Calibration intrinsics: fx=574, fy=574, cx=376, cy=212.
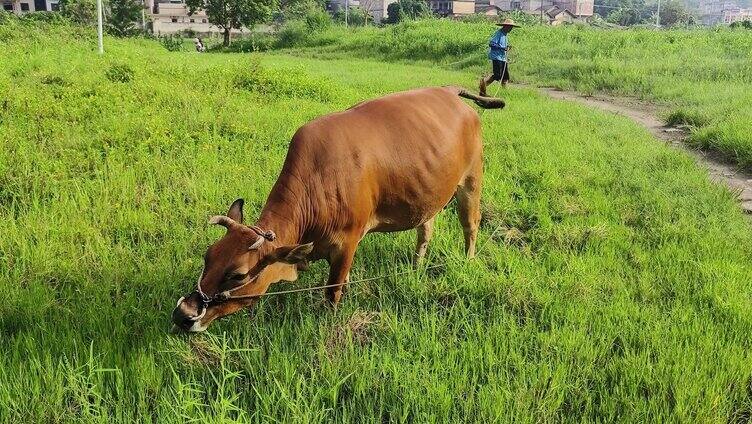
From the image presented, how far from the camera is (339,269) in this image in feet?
10.4

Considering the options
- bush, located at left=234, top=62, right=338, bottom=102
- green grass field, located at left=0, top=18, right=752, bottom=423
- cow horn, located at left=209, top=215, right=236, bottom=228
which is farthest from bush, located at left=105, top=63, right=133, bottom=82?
cow horn, located at left=209, top=215, right=236, bottom=228

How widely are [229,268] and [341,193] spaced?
2.49 feet

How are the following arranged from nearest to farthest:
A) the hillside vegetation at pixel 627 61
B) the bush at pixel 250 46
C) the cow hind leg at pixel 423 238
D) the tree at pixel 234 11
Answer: the cow hind leg at pixel 423 238 < the hillside vegetation at pixel 627 61 < the bush at pixel 250 46 < the tree at pixel 234 11

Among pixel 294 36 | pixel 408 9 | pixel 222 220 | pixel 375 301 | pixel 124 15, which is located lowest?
pixel 375 301

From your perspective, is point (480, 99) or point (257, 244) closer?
point (257, 244)

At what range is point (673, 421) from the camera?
96.4 inches

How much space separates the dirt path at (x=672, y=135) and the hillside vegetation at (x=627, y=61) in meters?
0.20

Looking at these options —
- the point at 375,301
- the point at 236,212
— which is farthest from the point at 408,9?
the point at 236,212

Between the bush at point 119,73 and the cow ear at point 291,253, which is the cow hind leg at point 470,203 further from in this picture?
the bush at point 119,73

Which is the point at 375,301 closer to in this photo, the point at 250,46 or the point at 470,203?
the point at 470,203

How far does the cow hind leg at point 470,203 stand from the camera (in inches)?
164

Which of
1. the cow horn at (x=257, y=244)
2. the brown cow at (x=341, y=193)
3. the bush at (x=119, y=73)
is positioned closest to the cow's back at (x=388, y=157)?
the brown cow at (x=341, y=193)

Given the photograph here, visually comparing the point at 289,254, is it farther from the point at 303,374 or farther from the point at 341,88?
the point at 341,88

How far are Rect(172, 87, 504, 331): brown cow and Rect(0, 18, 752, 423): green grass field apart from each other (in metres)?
0.32
